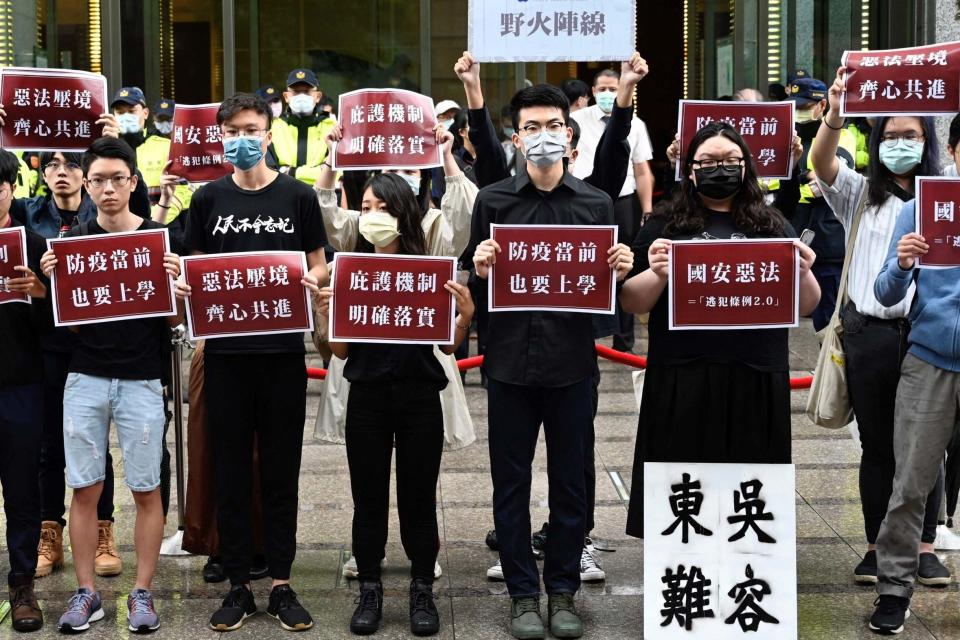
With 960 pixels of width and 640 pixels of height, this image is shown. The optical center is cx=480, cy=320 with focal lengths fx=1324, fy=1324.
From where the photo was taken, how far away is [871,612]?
5605 mm

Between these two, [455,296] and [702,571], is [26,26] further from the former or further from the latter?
[702,571]

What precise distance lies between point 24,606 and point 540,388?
2308 millimetres

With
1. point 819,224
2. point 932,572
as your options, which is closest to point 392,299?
point 932,572

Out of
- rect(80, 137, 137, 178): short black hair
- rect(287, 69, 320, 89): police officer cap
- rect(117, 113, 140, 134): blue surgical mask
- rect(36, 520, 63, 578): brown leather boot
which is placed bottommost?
rect(36, 520, 63, 578): brown leather boot

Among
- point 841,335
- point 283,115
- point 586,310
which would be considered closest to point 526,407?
point 586,310

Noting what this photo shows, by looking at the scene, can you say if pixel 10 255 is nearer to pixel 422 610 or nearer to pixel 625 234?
pixel 422 610

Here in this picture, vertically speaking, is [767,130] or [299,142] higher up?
[299,142]

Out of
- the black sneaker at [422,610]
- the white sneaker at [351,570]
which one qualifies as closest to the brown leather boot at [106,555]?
the white sneaker at [351,570]

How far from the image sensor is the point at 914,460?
17.5 feet

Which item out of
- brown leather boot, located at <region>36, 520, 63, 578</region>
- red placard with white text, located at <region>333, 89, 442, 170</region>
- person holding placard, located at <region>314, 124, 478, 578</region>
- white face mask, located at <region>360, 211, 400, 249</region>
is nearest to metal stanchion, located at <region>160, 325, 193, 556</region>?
brown leather boot, located at <region>36, 520, 63, 578</region>

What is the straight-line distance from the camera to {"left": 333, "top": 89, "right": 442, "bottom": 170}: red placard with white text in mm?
6254

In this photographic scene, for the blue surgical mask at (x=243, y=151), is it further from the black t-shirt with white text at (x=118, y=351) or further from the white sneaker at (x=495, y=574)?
the white sneaker at (x=495, y=574)

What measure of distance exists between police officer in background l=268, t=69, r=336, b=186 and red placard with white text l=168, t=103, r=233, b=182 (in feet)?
11.2

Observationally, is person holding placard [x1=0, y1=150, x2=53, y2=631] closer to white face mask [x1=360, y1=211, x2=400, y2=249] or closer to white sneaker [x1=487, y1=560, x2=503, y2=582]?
white face mask [x1=360, y1=211, x2=400, y2=249]
